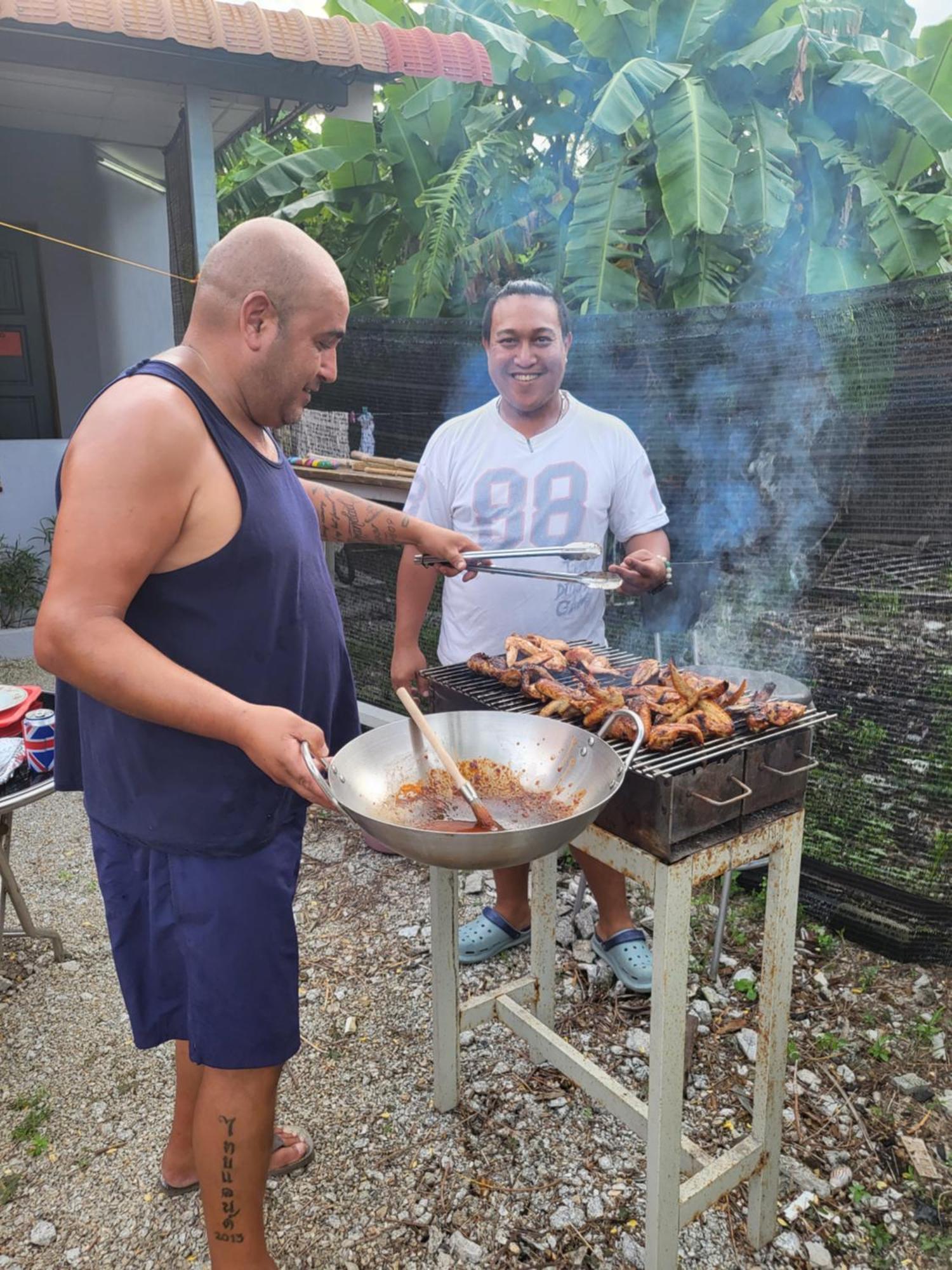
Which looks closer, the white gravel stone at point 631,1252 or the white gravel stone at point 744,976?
the white gravel stone at point 631,1252

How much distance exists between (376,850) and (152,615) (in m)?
3.03

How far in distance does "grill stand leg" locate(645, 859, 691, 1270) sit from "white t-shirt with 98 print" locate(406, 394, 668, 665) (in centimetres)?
143

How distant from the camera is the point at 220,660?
5.94 ft

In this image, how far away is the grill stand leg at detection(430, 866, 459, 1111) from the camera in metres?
2.74

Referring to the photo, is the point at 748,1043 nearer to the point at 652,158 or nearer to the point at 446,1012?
the point at 446,1012

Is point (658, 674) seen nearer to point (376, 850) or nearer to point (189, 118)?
point (376, 850)

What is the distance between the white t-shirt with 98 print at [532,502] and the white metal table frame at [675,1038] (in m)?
0.95

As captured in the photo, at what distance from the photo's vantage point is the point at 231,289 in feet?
5.72

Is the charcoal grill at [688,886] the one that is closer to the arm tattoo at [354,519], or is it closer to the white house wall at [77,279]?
the arm tattoo at [354,519]

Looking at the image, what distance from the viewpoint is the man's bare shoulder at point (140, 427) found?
1567 mm

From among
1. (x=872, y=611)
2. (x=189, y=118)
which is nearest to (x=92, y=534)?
(x=872, y=611)

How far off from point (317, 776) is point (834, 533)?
312 cm

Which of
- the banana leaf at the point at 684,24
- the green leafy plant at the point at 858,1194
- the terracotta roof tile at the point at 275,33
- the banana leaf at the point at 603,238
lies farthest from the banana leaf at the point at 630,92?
the green leafy plant at the point at 858,1194

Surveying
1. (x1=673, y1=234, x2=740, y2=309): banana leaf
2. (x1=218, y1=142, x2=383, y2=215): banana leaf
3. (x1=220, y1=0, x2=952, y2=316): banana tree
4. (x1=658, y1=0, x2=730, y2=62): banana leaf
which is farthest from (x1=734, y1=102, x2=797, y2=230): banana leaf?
(x1=218, y1=142, x2=383, y2=215): banana leaf
